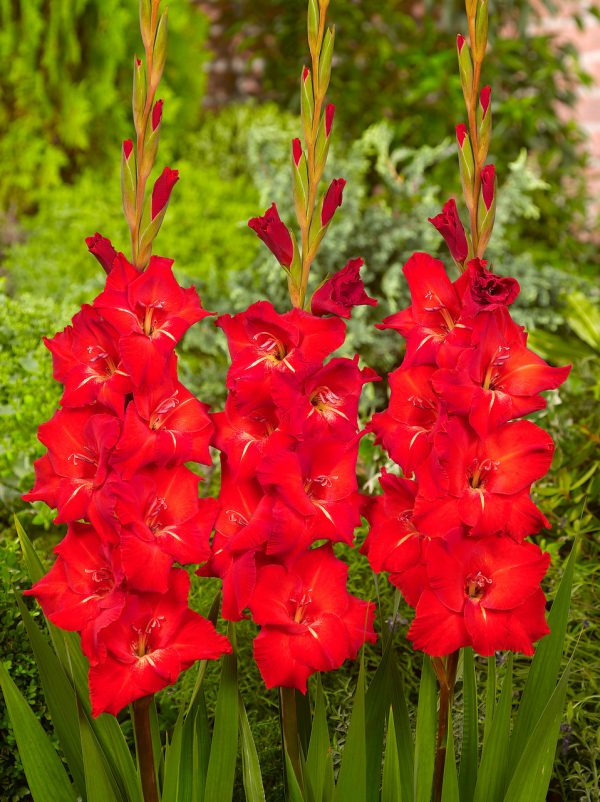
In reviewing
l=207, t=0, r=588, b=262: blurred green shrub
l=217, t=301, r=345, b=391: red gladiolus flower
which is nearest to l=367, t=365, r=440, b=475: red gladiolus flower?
l=217, t=301, r=345, b=391: red gladiolus flower

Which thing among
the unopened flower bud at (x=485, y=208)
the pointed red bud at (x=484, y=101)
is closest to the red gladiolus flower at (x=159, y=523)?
the unopened flower bud at (x=485, y=208)

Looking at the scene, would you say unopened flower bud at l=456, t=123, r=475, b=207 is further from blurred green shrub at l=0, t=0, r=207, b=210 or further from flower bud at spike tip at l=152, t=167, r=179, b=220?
blurred green shrub at l=0, t=0, r=207, b=210

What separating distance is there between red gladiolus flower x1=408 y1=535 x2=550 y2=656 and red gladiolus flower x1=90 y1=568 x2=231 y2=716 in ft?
0.85

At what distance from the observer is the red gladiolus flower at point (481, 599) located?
1.12 metres

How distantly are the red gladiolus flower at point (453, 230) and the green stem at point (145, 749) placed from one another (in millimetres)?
694

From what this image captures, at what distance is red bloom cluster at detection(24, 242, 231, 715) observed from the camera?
3.60 feet

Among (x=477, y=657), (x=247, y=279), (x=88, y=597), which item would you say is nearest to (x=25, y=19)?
(x=247, y=279)

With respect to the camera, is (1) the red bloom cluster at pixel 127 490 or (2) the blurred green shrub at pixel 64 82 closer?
(1) the red bloom cluster at pixel 127 490

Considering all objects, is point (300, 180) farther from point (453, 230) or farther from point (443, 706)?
point (443, 706)

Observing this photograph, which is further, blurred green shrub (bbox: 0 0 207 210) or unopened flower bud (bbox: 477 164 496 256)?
blurred green shrub (bbox: 0 0 207 210)

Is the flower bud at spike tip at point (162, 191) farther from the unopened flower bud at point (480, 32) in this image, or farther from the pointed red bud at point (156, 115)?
the unopened flower bud at point (480, 32)

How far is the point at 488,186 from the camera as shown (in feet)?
3.87

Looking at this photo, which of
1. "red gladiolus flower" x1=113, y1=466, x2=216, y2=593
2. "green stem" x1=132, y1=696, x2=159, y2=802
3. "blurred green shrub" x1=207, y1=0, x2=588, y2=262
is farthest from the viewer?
"blurred green shrub" x1=207, y1=0, x2=588, y2=262

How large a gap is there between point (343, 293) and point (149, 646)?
0.50 meters
